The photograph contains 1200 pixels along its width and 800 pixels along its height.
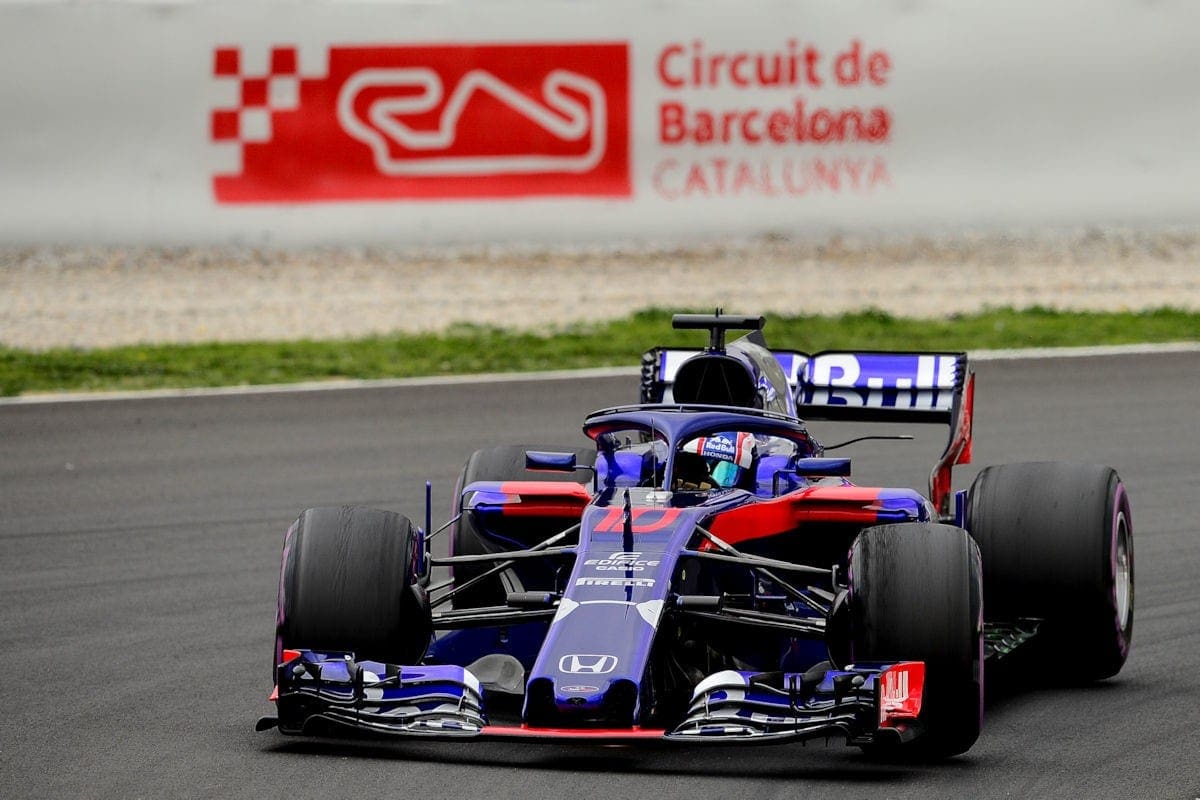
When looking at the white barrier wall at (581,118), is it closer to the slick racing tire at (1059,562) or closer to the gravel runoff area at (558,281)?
the gravel runoff area at (558,281)

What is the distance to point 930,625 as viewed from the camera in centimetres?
662

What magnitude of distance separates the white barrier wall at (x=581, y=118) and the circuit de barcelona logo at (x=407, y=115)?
0.02 meters

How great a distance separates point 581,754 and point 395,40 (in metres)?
12.6

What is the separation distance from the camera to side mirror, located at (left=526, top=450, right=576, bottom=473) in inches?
328

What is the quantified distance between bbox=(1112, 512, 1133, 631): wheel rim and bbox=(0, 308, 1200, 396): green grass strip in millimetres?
7701

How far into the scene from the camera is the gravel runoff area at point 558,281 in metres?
18.3

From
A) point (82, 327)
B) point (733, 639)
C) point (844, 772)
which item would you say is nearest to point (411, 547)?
point (733, 639)

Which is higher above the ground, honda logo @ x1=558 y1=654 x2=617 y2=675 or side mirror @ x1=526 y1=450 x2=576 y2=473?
side mirror @ x1=526 y1=450 x2=576 y2=473

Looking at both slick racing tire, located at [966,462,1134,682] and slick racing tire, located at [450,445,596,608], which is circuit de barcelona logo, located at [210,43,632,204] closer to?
slick racing tire, located at [450,445,596,608]

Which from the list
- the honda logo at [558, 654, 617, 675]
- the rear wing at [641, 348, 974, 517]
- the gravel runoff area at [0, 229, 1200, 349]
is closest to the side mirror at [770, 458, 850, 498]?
the honda logo at [558, 654, 617, 675]

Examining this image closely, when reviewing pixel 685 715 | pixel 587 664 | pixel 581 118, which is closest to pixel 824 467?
pixel 685 715

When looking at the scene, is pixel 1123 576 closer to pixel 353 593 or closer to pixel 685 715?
pixel 685 715

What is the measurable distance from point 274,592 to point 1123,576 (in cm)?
396

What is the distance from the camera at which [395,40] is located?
60.8 feet
